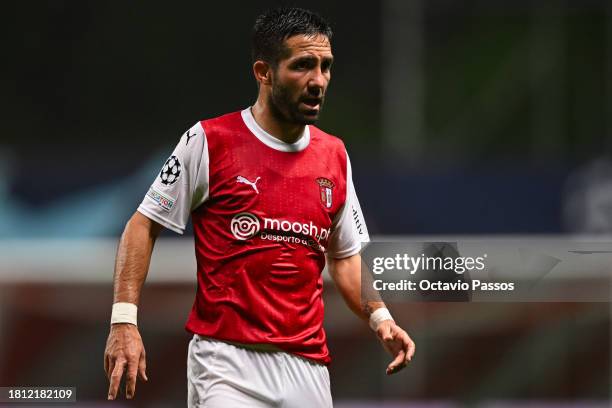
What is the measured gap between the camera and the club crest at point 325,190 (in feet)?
13.7

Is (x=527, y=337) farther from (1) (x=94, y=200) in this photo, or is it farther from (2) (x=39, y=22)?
(2) (x=39, y=22)

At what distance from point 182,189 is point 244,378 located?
24.7 inches

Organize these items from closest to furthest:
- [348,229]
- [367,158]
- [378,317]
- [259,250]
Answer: [259,250] < [378,317] < [348,229] < [367,158]

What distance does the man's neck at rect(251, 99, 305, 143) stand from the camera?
4180 millimetres

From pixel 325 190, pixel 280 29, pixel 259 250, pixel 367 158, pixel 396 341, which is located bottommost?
pixel 396 341

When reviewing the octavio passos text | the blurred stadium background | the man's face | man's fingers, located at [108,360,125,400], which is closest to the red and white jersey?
the man's face

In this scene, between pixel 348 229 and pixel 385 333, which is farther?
pixel 348 229

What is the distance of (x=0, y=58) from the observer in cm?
1112

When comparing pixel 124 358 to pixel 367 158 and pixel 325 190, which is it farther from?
pixel 367 158

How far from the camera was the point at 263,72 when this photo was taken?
4.20 m

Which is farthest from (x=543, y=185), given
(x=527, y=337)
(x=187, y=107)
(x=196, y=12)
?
(x=196, y=12)

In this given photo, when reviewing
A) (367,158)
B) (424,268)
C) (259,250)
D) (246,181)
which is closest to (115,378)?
(259,250)

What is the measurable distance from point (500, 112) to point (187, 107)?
2.78 m

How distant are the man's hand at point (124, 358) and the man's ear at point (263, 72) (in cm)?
93
